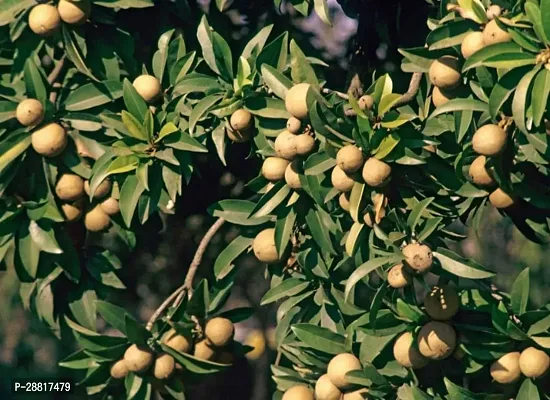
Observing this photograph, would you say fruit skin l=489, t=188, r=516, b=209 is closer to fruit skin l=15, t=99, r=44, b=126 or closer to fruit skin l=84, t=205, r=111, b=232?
fruit skin l=84, t=205, r=111, b=232

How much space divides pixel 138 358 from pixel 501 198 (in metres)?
0.68

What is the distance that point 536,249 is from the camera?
3.90m

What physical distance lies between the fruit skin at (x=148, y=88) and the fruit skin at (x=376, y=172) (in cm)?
49

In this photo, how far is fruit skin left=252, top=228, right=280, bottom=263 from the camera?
5.74 feet

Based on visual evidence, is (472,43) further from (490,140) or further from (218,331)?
(218,331)

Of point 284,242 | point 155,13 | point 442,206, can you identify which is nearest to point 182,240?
point 155,13

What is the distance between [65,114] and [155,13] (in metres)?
0.33

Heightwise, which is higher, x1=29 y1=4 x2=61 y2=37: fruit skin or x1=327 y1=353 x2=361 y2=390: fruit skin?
x1=29 y1=4 x2=61 y2=37: fruit skin

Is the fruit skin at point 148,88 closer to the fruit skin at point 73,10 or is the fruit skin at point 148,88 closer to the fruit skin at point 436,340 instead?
the fruit skin at point 73,10

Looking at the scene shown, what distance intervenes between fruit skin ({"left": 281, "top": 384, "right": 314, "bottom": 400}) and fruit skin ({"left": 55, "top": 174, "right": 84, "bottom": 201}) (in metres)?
0.52

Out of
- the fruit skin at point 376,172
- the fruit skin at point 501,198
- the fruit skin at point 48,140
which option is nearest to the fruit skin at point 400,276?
the fruit skin at point 376,172

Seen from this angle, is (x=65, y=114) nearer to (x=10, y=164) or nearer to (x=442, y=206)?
(x=10, y=164)

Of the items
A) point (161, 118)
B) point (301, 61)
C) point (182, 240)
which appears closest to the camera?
point (301, 61)

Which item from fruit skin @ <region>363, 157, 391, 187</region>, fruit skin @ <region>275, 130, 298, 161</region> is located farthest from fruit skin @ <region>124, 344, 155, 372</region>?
fruit skin @ <region>363, 157, 391, 187</region>
